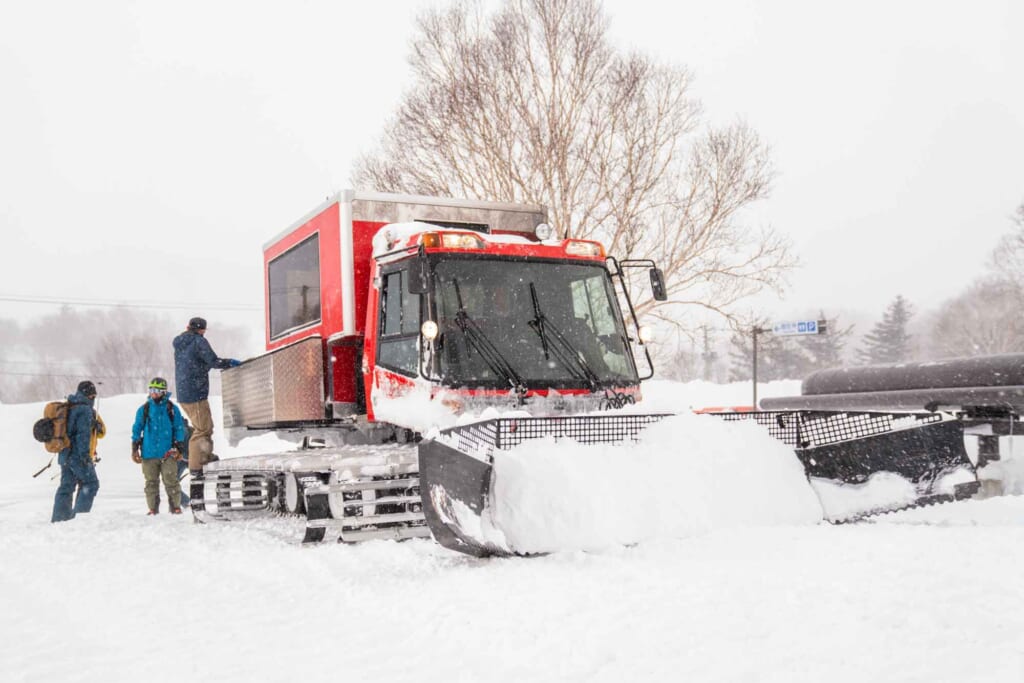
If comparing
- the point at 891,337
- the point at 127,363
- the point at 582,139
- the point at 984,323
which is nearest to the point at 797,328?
the point at 582,139

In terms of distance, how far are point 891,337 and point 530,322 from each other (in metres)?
72.9

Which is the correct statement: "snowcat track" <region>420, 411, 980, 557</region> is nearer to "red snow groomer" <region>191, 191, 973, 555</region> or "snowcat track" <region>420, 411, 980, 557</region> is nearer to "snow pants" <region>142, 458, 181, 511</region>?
"red snow groomer" <region>191, 191, 973, 555</region>

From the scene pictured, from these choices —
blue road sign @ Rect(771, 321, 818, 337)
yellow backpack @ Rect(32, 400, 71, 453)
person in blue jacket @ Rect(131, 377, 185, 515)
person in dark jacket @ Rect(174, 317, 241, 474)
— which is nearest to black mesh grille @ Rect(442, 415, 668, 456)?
person in dark jacket @ Rect(174, 317, 241, 474)

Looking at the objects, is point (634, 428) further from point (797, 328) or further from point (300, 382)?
point (797, 328)

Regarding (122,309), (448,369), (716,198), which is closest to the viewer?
(448,369)

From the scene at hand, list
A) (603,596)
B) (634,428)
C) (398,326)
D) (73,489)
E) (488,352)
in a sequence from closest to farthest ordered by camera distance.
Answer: (603,596), (634,428), (488,352), (398,326), (73,489)

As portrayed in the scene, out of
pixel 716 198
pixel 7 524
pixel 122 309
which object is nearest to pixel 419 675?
pixel 7 524

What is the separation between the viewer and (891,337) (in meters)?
73.3

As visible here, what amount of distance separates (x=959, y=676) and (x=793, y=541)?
2017 mm

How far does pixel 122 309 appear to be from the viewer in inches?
4515

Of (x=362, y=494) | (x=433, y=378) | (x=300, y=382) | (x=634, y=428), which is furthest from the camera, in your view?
(x=300, y=382)

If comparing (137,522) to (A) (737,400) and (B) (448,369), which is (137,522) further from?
(A) (737,400)

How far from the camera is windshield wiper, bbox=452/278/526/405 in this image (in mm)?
6883

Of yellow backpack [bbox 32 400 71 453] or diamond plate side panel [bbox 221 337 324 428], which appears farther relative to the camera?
yellow backpack [bbox 32 400 71 453]
